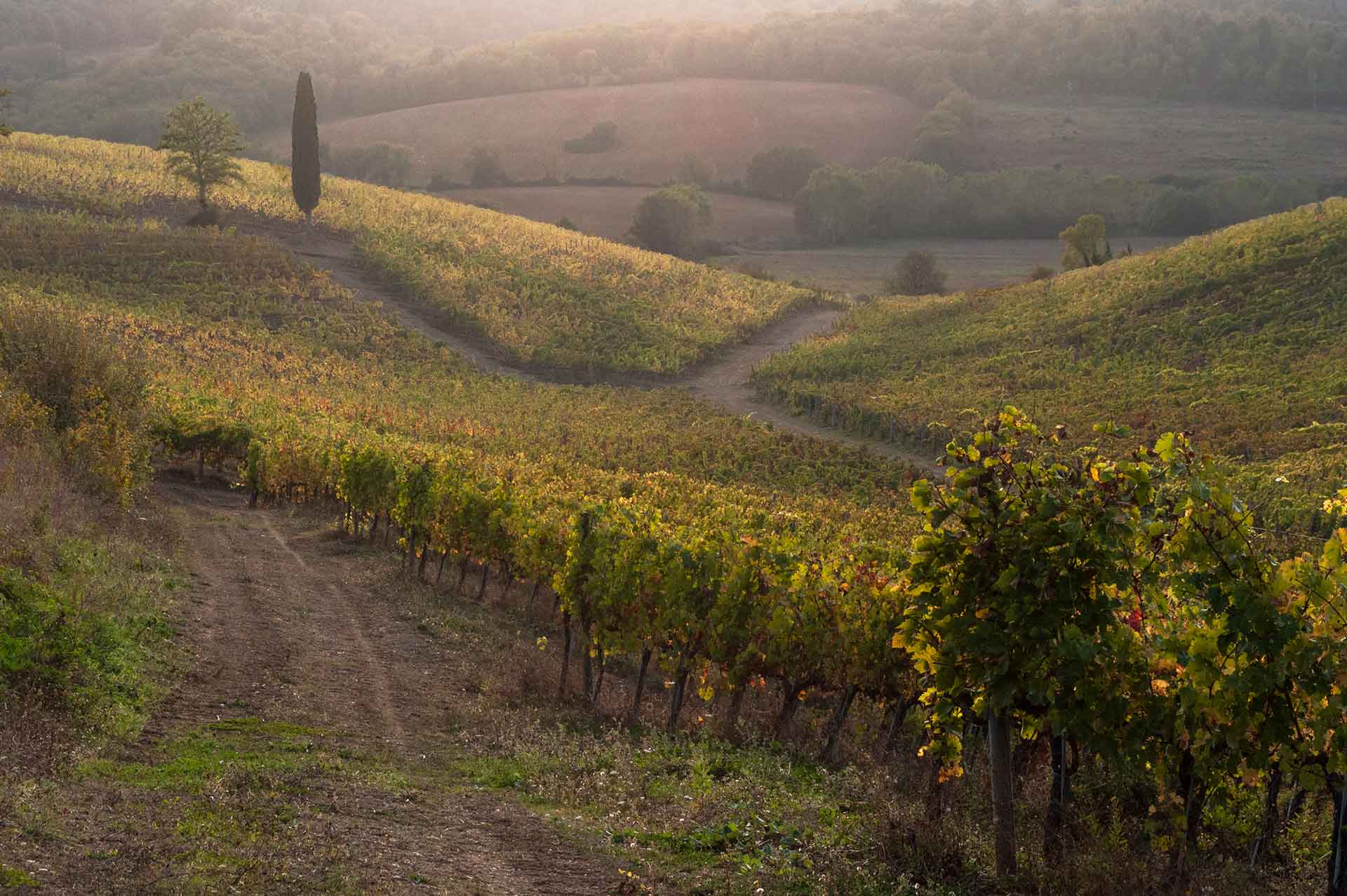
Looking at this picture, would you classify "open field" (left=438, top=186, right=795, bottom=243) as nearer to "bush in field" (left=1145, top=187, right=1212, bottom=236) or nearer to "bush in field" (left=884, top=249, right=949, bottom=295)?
"bush in field" (left=884, top=249, right=949, bottom=295)

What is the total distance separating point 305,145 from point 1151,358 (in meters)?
70.2

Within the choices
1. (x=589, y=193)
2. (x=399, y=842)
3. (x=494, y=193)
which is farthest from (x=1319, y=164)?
(x=399, y=842)

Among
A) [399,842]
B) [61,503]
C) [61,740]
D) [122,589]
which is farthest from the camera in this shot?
[61,503]

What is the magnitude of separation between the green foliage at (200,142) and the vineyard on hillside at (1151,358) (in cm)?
4799

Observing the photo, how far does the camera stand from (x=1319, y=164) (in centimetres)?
18475

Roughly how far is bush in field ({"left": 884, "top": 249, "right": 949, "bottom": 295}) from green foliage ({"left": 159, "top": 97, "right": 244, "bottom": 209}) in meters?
70.6

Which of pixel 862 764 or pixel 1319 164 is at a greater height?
pixel 1319 164

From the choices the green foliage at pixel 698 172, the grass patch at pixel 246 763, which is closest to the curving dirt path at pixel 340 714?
the grass patch at pixel 246 763

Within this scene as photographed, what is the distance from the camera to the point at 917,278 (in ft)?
416

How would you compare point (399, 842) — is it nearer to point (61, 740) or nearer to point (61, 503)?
point (61, 740)

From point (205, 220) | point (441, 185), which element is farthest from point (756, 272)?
point (441, 185)

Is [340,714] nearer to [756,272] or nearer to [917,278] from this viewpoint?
[917,278]

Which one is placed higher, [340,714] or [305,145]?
[305,145]

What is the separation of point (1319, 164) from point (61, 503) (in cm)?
20543
